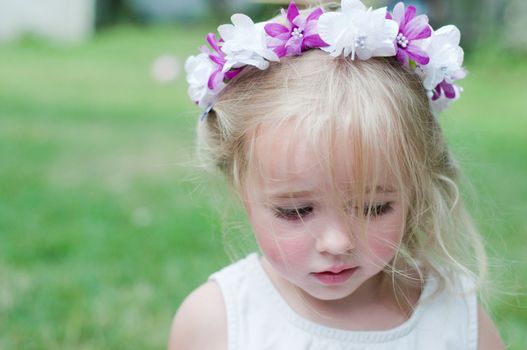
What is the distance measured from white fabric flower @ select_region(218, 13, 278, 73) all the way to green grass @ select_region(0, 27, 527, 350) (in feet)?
1.18

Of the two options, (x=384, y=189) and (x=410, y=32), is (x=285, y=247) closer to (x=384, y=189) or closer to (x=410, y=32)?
(x=384, y=189)

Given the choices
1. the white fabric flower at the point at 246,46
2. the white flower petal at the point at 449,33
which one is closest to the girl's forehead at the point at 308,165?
the white fabric flower at the point at 246,46

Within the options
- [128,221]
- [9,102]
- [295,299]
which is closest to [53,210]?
[128,221]

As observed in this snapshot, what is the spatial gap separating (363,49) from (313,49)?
0.38 ft

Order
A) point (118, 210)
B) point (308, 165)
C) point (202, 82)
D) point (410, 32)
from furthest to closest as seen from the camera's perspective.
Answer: point (118, 210), point (202, 82), point (410, 32), point (308, 165)

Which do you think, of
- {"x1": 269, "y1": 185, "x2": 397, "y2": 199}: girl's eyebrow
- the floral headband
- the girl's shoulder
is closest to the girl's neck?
the girl's shoulder

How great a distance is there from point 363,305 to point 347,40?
2.06 feet

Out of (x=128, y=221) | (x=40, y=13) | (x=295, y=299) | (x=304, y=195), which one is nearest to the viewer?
(x=304, y=195)

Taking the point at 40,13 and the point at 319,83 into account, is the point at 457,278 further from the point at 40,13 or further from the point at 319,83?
the point at 40,13

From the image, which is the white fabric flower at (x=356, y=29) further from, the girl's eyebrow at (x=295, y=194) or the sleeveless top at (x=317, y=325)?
the sleeveless top at (x=317, y=325)

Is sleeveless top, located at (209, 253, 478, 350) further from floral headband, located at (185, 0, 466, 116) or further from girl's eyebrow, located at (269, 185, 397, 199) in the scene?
floral headband, located at (185, 0, 466, 116)

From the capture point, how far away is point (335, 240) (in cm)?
165

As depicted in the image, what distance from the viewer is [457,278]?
204 cm

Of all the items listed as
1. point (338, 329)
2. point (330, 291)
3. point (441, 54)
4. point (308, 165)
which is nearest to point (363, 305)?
point (338, 329)
